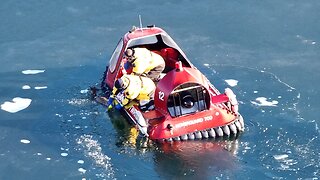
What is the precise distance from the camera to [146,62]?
14.6 m

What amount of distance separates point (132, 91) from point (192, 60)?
2.55 meters

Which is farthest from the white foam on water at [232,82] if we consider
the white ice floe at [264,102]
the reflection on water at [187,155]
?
the reflection on water at [187,155]

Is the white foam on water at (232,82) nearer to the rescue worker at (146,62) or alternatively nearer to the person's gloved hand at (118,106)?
the rescue worker at (146,62)

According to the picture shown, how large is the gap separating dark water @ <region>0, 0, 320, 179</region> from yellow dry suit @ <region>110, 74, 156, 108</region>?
488mm

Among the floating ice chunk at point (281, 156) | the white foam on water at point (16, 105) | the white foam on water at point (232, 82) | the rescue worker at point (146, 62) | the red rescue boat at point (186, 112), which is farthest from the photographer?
the white foam on water at point (232, 82)

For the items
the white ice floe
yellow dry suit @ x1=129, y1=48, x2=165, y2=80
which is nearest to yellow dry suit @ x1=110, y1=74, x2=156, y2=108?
yellow dry suit @ x1=129, y1=48, x2=165, y2=80

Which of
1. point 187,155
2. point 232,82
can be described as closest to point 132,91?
point 187,155

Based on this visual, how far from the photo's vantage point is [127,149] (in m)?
13.5

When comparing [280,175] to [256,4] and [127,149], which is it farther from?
[256,4]

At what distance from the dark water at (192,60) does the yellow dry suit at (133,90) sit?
49cm

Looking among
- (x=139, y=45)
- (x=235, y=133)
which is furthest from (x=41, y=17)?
(x=235, y=133)

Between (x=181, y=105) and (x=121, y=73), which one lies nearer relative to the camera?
(x=181, y=105)

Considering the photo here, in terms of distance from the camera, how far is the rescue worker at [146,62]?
14.5m

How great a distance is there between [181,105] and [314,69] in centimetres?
307
